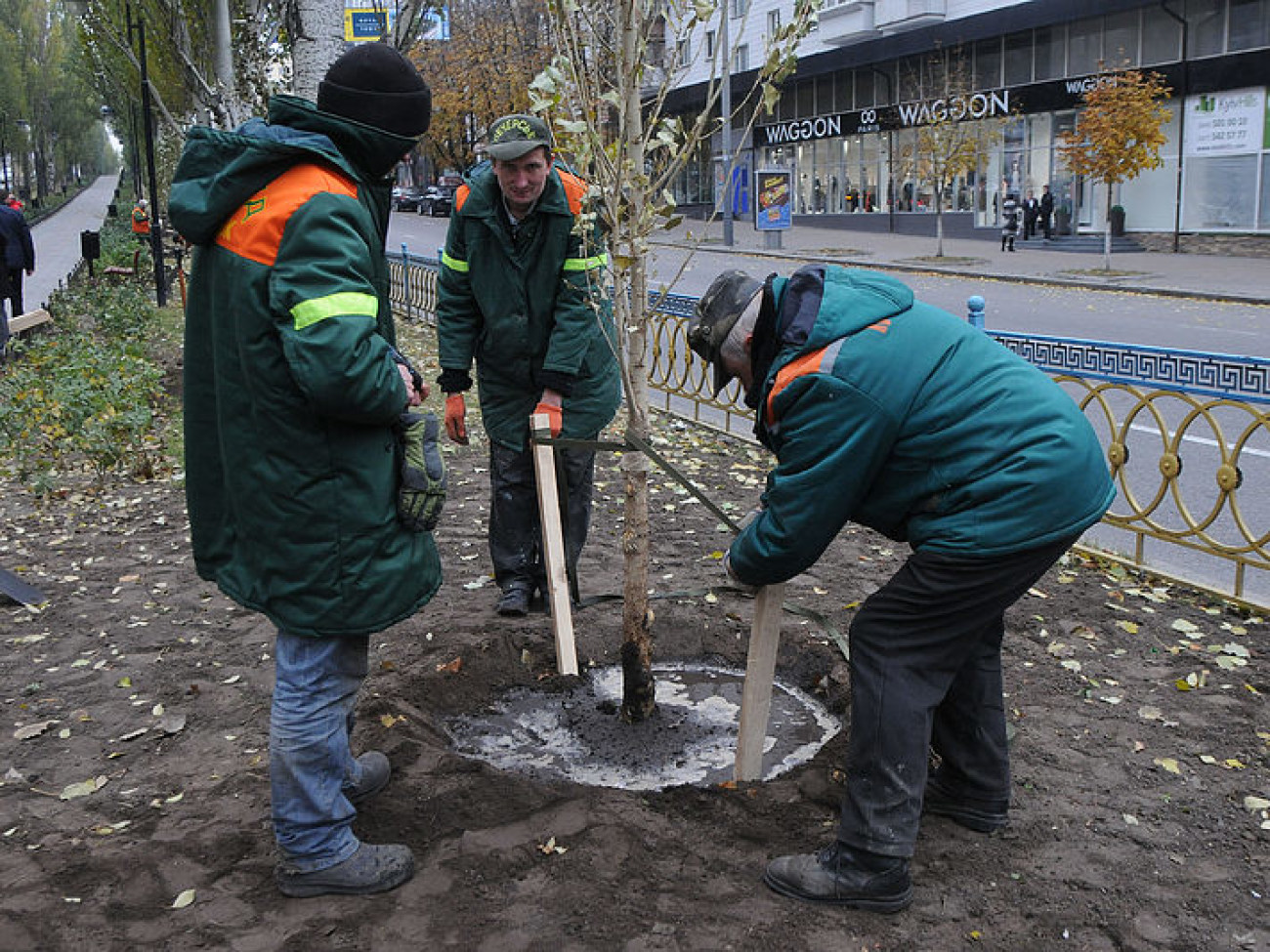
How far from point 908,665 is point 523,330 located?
91.5 inches

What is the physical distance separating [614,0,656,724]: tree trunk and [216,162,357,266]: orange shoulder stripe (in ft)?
3.62

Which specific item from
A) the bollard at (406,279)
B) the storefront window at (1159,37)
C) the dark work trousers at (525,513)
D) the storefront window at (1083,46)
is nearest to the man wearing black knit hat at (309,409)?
the dark work trousers at (525,513)

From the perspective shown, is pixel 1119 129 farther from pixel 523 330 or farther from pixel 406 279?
pixel 523 330

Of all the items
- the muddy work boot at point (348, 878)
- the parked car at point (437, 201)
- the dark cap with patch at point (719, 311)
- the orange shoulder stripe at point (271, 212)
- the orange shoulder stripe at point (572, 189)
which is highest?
the parked car at point (437, 201)

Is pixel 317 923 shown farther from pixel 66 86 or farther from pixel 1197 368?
pixel 66 86

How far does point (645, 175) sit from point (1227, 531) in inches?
167

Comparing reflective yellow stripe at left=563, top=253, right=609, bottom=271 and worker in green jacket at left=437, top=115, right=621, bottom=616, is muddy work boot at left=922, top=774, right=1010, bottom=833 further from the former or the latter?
reflective yellow stripe at left=563, top=253, right=609, bottom=271

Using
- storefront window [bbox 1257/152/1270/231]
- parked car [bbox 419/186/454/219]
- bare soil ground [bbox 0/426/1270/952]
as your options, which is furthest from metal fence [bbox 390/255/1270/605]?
parked car [bbox 419/186/454/219]

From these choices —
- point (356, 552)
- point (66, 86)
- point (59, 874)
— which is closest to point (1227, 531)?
point (356, 552)

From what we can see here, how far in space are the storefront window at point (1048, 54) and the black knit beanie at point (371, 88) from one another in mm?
29937

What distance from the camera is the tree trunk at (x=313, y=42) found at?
787cm

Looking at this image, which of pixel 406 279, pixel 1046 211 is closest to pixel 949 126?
pixel 1046 211

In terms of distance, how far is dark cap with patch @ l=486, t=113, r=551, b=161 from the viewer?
4129mm

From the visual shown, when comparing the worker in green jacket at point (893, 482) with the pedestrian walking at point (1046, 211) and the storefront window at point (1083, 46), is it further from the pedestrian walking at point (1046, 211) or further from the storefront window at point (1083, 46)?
the storefront window at point (1083, 46)
